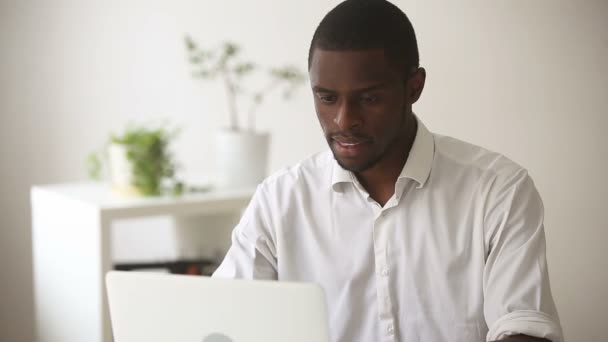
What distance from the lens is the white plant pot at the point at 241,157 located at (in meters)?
2.50

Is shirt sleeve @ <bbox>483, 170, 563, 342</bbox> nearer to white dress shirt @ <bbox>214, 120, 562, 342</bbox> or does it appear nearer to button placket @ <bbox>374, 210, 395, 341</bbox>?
white dress shirt @ <bbox>214, 120, 562, 342</bbox>

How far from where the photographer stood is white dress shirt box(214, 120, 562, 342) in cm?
137

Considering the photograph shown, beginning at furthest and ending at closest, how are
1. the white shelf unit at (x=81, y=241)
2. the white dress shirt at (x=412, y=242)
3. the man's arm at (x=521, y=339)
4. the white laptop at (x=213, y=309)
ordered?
the white shelf unit at (x=81, y=241), the white dress shirt at (x=412, y=242), the man's arm at (x=521, y=339), the white laptop at (x=213, y=309)

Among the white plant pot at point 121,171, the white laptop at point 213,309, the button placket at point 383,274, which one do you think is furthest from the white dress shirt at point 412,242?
the white plant pot at point 121,171

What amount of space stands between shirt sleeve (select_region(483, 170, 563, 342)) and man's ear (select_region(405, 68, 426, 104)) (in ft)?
0.63

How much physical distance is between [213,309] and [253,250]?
0.42m

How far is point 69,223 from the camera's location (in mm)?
2408

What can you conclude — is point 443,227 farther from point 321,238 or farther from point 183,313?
point 183,313

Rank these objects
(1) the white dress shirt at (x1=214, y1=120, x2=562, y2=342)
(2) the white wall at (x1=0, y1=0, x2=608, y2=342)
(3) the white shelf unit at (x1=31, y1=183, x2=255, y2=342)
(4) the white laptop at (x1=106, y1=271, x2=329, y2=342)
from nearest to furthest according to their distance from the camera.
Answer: (4) the white laptop at (x1=106, y1=271, x2=329, y2=342) → (1) the white dress shirt at (x1=214, y1=120, x2=562, y2=342) → (2) the white wall at (x1=0, y1=0, x2=608, y2=342) → (3) the white shelf unit at (x1=31, y1=183, x2=255, y2=342)

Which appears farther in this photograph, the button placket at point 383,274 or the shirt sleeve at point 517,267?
the button placket at point 383,274

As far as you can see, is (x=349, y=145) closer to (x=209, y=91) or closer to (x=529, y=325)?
(x=529, y=325)

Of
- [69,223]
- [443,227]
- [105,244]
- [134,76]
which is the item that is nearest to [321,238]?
[443,227]

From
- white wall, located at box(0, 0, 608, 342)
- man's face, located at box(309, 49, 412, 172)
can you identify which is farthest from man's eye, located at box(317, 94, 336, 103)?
white wall, located at box(0, 0, 608, 342)

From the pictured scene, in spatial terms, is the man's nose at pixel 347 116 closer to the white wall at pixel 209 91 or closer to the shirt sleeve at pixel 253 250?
the shirt sleeve at pixel 253 250
